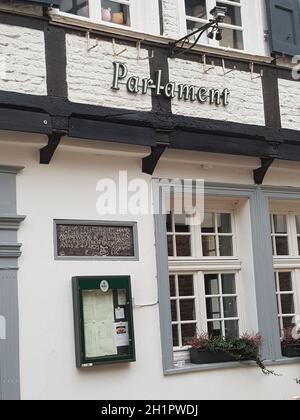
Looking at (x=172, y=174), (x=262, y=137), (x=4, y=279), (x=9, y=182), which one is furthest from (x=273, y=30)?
(x=4, y=279)

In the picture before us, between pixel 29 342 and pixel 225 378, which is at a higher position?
pixel 29 342

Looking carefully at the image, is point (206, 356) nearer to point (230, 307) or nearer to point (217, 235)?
point (230, 307)

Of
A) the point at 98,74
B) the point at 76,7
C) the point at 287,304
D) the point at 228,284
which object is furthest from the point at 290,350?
the point at 76,7

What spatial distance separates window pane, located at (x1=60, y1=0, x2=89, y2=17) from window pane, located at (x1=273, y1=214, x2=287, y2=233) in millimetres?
3838

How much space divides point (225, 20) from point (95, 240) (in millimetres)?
3777

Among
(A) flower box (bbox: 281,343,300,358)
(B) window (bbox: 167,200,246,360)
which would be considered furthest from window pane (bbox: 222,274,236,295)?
(A) flower box (bbox: 281,343,300,358)

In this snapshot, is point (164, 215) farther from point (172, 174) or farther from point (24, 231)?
point (24, 231)

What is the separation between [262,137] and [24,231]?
134 inches

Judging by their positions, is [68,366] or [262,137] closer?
[68,366]

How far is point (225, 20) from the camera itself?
32.9 feet

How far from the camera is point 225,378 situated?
29.1 ft

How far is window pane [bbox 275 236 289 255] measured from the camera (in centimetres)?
1024

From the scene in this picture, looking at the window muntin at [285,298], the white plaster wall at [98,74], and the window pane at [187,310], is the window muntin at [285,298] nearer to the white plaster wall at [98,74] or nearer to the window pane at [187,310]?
the window pane at [187,310]

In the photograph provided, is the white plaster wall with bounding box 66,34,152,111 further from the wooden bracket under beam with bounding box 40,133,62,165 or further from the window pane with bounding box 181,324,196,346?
the window pane with bounding box 181,324,196,346
